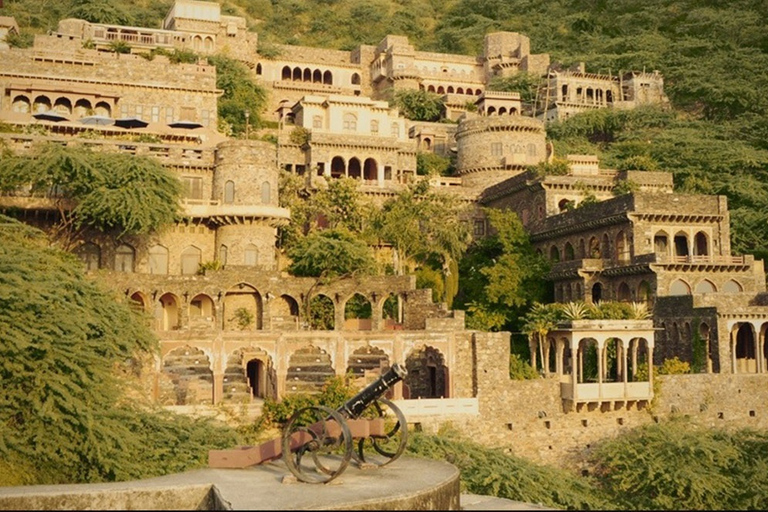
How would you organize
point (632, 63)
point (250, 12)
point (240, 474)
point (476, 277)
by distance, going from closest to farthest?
point (240, 474), point (476, 277), point (632, 63), point (250, 12)

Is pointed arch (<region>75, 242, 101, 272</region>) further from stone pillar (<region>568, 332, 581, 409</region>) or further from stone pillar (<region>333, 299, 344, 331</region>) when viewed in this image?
stone pillar (<region>568, 332, 581, 409</region>)

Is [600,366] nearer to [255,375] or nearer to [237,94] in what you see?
[255,375]

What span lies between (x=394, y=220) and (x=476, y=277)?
17.9 feet

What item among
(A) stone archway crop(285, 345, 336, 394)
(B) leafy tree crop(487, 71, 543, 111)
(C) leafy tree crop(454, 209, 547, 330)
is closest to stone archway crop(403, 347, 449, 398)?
(A) stone archway crop(285, 345, 336, 394)

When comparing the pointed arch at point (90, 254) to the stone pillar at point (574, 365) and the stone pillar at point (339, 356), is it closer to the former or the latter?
the stone pillar at point (339, 356)

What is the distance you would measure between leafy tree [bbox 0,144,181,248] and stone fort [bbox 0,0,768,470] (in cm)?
118

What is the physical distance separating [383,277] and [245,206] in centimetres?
756

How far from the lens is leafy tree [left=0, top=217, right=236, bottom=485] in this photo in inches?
865

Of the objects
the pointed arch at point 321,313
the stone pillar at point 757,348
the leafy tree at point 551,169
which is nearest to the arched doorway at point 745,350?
the stone pillar at point 757,348

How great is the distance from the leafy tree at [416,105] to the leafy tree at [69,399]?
50565mm

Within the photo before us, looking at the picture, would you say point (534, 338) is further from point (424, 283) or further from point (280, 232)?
point (280, 232)

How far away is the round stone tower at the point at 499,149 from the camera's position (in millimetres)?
56656

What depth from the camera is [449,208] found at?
48.3 metres

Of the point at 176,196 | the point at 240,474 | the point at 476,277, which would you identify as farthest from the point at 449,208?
the point at 240,474
